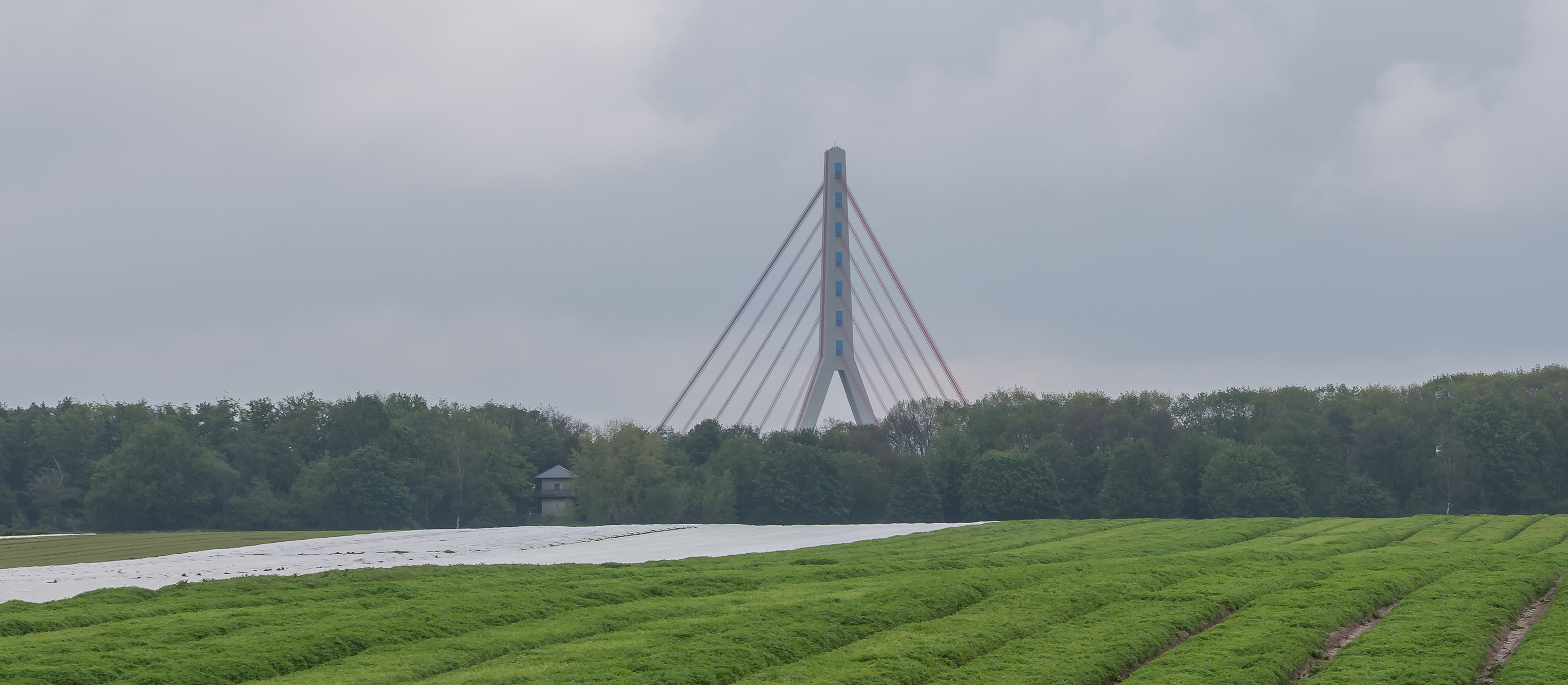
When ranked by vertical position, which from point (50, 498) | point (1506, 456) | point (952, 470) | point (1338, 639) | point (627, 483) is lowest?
point (1338, 639)

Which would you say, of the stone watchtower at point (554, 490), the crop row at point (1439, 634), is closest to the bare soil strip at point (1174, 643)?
the crop row at point (1439, 634)

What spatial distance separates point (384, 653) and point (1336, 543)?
40.7m

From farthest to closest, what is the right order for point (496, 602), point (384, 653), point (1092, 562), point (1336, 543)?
point (1336, 543) < point (1092, 562) < point (496, 602) < point (384, 653)

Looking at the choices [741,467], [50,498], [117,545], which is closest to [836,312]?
[741,467]

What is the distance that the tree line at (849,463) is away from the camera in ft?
338

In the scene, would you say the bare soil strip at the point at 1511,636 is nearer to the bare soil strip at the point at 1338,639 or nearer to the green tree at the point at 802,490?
the bare soil strip at the point at 1338,639

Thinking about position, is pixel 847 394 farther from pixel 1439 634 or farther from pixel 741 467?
pixel 1439 634

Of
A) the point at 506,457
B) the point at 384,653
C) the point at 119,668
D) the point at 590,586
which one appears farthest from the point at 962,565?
the point at 506,457

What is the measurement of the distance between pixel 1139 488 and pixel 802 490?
27.8m

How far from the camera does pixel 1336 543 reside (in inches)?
2050

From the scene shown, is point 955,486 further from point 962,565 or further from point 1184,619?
point 1184,619

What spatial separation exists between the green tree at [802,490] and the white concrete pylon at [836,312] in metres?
9.63

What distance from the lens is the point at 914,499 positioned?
365ft

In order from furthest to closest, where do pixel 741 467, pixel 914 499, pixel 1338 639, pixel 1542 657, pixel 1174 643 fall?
pixel 741 467 → pixel 914 499 → pixel 1338 639 → pixel 1174 643 → pixel 1542 657
